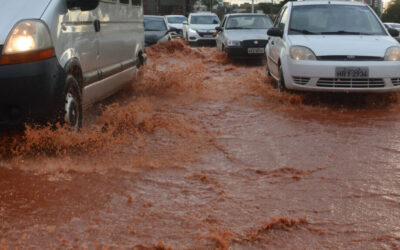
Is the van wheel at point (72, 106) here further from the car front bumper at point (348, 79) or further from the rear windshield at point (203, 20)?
the rear windshield at point (203, 20)

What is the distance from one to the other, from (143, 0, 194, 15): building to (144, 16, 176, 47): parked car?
160ft

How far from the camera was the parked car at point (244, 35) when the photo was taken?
15.8 meters

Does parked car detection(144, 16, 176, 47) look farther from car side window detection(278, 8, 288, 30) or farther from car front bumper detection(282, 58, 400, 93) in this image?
car front bumper detection(282, 58, 400, 93)

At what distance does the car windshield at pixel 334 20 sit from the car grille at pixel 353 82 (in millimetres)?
1244

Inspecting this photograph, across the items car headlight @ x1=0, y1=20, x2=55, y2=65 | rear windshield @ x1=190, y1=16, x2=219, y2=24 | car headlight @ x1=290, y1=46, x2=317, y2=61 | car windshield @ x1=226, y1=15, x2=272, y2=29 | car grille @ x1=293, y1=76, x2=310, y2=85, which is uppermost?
car headlight @ x1=0, y1=20, x2=55, y2=65

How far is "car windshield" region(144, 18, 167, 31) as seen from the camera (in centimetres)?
1962

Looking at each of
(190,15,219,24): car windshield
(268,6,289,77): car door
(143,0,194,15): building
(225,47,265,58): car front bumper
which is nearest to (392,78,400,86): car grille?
(268,6,289,77): car door

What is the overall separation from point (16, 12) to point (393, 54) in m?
5.50

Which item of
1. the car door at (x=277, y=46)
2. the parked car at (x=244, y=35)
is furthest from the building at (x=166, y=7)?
the car door at (x=277, y=46)

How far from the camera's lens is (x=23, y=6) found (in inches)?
182

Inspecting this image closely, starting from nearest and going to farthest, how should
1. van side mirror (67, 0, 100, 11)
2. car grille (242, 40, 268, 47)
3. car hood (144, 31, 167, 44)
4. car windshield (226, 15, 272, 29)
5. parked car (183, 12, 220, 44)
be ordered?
van side mirror (67, 0, 100, 11) → car grille (242, 40, 268, 47) → car windshield (226, 15, 272, 29) → car hood (144, 31, 167, 44) → parked car (183, 12, 220, 44)

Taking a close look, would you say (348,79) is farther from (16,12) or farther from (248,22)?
(248,22)

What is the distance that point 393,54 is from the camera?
7777mm

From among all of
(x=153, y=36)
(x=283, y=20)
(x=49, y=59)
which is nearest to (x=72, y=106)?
(x=49, y=59)
